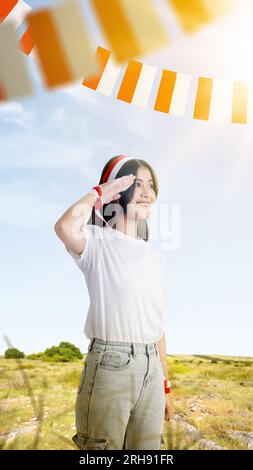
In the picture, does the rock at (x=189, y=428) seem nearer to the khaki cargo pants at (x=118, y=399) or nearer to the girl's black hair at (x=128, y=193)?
the khaki cargo pants at (x=118, y=399)

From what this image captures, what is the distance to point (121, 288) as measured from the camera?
1719mm

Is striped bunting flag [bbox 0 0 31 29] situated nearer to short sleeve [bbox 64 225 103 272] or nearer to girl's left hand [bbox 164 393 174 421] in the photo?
short sleeve [bbox 64 225 103 272]

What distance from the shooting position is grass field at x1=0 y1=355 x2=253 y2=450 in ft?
9.07

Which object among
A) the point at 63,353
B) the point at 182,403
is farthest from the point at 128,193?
the point at 63,353

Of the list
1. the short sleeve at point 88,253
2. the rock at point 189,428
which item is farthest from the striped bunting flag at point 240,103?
the rock at point 189,428

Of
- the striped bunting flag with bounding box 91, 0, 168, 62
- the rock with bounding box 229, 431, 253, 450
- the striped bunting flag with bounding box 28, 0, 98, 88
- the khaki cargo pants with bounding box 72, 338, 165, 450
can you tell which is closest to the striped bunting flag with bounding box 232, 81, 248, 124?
the striped bunting flag with bounding box 91, 0, 168, 62

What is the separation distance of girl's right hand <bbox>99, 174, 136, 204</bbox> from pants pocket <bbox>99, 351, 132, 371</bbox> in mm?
532

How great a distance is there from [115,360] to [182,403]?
2852 millimetres

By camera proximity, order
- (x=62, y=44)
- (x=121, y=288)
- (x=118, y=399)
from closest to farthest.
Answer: (x=118, y=399) → (x=121, y=288) → (x=62, y=44)

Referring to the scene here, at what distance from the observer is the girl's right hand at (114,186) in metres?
1.75

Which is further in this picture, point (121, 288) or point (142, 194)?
point (142, 194)

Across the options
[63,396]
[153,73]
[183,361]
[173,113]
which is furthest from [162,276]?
[183,361]

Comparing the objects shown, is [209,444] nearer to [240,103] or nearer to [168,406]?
[168,406]

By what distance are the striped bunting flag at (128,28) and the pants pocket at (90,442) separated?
5.19 ft
